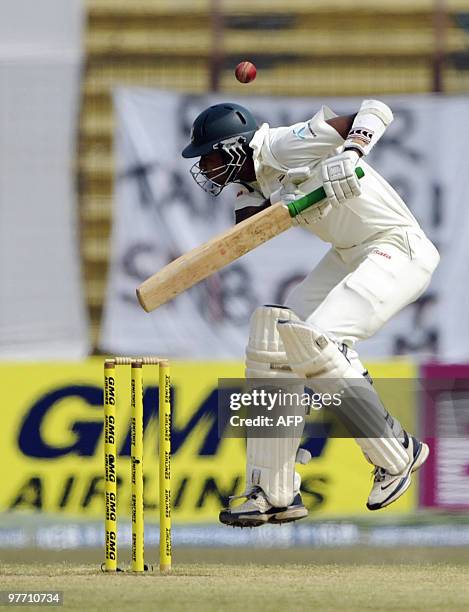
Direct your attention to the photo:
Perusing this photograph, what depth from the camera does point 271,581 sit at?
5410 mm

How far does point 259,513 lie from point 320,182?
1072 millimetres

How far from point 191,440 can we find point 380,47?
387cm

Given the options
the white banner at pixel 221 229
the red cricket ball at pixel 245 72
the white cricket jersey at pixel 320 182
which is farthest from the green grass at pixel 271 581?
the white banner at pixel 221 229

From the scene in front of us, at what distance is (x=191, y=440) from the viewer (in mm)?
6727

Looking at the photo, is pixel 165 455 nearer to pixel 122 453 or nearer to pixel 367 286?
pixel 367 286

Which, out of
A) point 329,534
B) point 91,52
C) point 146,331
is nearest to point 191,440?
point 329,534

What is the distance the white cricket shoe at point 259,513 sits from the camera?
17.7 ft

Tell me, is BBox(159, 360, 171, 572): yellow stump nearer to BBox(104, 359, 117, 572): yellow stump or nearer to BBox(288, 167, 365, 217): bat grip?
BBox(104, 359, 117, 572): yellow stump

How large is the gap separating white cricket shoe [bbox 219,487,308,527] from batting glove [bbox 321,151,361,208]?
3.26 feet

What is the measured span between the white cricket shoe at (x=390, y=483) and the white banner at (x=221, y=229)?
3.71 meters

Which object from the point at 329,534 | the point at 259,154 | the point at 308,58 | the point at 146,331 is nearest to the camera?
the point at 259,154

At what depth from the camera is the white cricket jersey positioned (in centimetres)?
535

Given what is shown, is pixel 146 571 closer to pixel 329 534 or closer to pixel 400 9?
pixel 329 534

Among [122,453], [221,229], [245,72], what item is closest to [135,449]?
[122,453]
